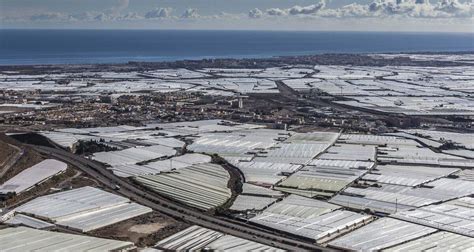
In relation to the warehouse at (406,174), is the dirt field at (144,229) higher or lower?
higher

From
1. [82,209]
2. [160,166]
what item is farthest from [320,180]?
[82,209]

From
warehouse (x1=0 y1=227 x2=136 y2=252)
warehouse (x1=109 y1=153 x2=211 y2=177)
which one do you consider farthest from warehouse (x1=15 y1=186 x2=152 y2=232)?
warehouse (x1=109 y1=153 x2=211 y2=177)

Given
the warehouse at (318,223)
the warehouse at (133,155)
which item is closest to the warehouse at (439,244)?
the warehouse at (318,223)

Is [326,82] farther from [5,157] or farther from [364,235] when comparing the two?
[364,235]

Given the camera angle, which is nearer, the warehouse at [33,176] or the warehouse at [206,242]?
the warehouse at [206,242]

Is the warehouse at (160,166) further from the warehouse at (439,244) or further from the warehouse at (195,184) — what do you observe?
the warehouse at (439,244)

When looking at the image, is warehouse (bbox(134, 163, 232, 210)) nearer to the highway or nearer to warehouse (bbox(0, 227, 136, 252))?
the highway

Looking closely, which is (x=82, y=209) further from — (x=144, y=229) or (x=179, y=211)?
(x=179, y=211)
